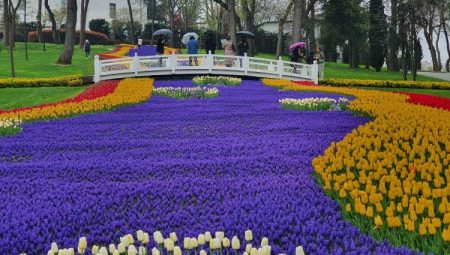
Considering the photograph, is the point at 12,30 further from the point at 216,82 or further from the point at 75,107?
the point at 75,107

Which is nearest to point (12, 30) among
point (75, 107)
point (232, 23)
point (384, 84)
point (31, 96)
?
point (232, 23)

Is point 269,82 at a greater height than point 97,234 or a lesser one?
greater

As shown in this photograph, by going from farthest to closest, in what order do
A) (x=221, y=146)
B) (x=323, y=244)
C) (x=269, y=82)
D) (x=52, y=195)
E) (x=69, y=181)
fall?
(x=269, y=82)
(x=221, y=146)
(x=69, y=181)
(x=52, y=195)
(x=323, y=244)

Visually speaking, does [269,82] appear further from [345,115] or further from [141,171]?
[141,171]

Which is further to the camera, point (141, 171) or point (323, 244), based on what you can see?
point (141, 171)

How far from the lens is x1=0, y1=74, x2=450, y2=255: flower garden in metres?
4.02

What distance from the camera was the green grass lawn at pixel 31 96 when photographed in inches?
637

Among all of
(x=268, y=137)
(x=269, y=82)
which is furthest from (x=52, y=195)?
(x=269, y=82)

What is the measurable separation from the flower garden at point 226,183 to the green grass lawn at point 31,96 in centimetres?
529

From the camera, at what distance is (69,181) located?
598 centimetres

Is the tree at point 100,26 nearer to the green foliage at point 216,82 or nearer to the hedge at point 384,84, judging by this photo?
the hedge at point 384,84

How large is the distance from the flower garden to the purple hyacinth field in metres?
0.02

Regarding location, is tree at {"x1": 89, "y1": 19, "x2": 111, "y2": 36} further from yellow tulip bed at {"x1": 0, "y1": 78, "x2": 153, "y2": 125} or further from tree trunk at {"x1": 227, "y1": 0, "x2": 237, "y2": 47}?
yellow tulip bed at {"x1": 0, "y1": 78, "x2": 153, "y2": 125}

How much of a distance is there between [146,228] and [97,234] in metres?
0.38
